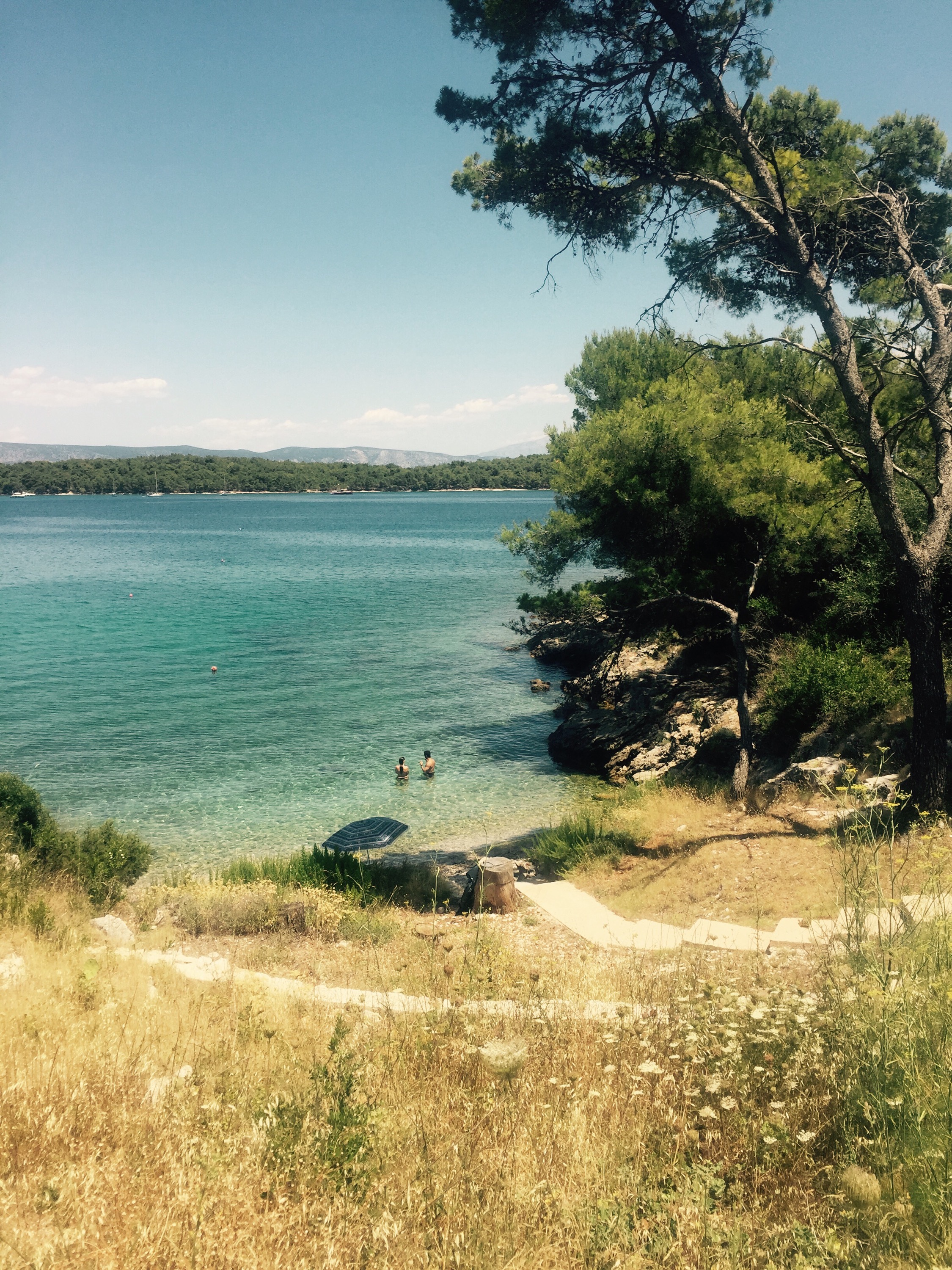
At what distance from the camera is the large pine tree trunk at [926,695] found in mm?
9547

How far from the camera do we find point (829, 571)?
58.8 ft

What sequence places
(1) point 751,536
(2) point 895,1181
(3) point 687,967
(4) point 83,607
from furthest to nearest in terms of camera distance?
1. (4) point 83,607
2. (1) point 751,536
3. (3) point 687,967
4. (2) point 895,1181

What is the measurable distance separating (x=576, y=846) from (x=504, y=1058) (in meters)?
9.82

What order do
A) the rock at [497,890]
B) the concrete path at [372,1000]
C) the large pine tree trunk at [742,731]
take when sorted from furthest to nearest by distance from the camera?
Answer: the large pine tree trunk at [742,731]
the rock at [497,890]
the concrete path at [372,1000]

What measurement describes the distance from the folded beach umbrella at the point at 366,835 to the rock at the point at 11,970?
562cm

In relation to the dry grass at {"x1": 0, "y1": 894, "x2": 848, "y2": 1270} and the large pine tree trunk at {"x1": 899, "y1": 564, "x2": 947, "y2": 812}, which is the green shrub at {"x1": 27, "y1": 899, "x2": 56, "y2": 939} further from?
the large pine tree trunk at {"x1": 899, "y1": 564, "x2": 947, "y2": 812}

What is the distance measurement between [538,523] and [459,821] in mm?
8494

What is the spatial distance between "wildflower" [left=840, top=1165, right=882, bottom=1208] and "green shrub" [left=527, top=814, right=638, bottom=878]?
32.4 ft

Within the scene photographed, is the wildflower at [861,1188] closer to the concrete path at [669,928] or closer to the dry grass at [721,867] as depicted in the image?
the concrete path at [669,928]

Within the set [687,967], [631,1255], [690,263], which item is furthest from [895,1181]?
[690,263]

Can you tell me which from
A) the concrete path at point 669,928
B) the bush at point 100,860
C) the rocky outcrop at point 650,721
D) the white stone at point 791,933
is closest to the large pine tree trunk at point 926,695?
the concrete path at point 669,928

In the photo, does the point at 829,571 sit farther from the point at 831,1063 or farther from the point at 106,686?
the point at 106,686

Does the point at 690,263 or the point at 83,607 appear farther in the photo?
the point at 83,607

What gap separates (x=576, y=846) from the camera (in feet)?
44.0
